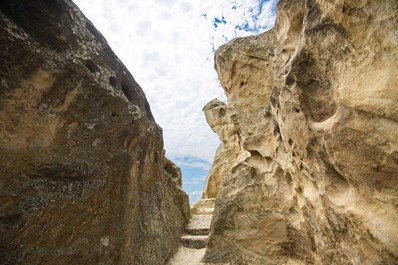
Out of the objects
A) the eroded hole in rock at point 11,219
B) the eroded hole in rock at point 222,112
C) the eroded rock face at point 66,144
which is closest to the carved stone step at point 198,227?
the eroded rock face at point 66,144

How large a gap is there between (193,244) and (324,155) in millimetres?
6589

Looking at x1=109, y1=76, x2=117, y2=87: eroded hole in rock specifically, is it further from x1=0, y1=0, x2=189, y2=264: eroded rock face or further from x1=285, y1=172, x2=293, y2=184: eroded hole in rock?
x1=285, y1=172, x2=293, y2=184: eroded hole in rock

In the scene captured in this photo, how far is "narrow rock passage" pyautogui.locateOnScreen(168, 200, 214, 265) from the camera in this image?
7748 mm

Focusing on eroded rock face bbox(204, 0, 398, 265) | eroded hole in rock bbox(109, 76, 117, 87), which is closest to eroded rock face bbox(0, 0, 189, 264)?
eroded hole in rock bbox(109, 76, 117, 87)

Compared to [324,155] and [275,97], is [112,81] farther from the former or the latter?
[324,155]

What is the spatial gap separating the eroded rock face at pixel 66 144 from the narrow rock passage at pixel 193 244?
1482mm

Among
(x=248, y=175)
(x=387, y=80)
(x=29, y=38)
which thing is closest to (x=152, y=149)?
(x=248, y=175)

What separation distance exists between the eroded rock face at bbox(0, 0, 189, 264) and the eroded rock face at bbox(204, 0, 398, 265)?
331cm

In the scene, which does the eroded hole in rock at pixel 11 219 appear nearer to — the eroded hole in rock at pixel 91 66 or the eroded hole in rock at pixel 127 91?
the eroded hole in rock at pixel 91 66

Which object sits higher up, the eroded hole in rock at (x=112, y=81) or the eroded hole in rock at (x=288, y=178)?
the eroded hole in rock at (x=112, y=81)

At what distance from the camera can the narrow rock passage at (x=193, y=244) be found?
25.4 ft

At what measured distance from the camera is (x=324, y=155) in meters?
4.32

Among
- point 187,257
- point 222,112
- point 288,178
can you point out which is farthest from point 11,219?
point 222,112

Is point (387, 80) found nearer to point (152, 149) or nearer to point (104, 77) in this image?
point (104, 77)
